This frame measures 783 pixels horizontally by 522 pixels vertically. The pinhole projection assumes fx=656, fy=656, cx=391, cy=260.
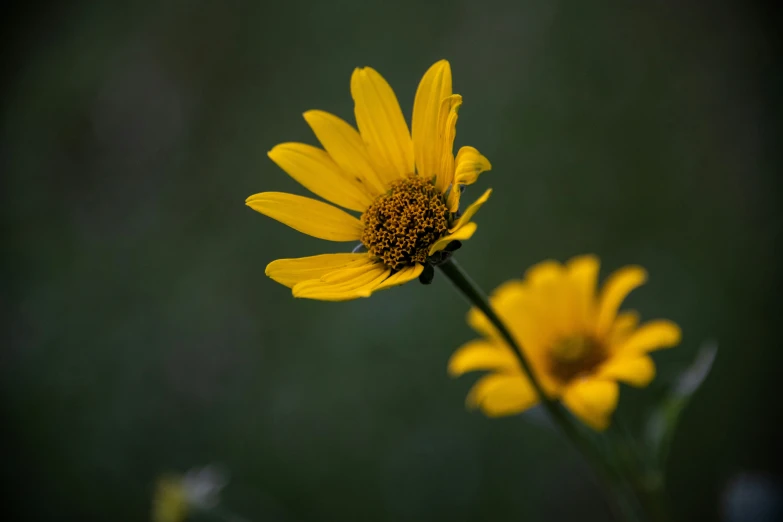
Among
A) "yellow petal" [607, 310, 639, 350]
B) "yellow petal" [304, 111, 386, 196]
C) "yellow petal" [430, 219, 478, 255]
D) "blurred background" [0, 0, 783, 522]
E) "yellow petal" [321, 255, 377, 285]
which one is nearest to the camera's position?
"yellow petal" [430, 219, 478, 255]

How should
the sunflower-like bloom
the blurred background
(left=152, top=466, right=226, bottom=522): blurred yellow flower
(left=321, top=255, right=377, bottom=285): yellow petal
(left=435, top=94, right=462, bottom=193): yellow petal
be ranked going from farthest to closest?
1. the blurred background
2. (left=152, top=466, right=226, bottom=522): blurred yellow flower
3. the sunflower-like bloom
4. (left=321, top=255, right=377, bottom=285): yellow petal
5. (left=435, top=94, right=462, bottom=193): yellow petal

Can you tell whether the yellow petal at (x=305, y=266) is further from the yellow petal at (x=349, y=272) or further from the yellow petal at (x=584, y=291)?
the yellow petal at (x=584, y=291)

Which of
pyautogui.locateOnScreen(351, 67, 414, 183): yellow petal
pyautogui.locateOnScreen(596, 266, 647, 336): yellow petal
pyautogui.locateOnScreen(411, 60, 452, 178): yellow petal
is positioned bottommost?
pyautogui.locateOnScreen(596, 266, 647, 336): yellow petal

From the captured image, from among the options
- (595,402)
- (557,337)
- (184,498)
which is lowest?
(595,402)

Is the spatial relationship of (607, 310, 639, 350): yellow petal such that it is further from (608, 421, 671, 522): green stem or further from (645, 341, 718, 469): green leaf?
(608, 421, 671, 522): green stem

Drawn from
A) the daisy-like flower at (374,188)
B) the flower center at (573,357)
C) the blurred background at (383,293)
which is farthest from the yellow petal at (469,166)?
the blurred background at (383,293)

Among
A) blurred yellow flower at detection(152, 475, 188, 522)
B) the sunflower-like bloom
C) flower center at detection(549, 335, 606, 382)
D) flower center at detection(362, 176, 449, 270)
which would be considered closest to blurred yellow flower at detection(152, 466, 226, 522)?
blurred yellow flower at detection(152, 475, 188, 522)

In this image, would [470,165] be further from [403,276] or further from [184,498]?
[184,498]

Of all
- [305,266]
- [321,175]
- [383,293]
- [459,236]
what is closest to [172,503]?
[305,266]
